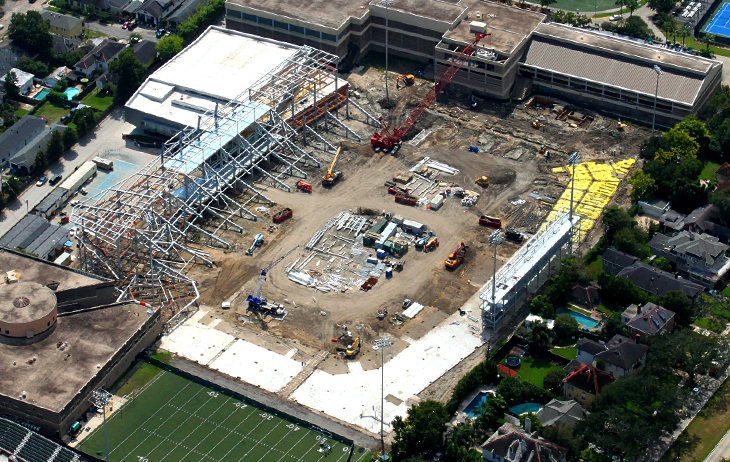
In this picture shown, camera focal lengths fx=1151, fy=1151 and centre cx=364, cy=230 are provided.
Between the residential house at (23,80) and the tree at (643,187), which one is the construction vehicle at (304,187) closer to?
the tree at (643,187)

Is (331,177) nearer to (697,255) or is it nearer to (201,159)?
(201,159)

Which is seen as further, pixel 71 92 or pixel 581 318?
pixel 71 92

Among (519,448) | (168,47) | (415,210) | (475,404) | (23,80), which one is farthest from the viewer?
(168,47)

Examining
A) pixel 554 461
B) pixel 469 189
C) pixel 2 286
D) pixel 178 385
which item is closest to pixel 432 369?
pixel 554 461

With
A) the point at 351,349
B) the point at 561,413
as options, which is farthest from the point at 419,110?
the point at 561,413

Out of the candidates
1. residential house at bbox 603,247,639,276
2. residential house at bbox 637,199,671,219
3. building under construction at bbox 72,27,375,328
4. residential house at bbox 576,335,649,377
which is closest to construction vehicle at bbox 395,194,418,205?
building under construction at bbox 72,27,375,328

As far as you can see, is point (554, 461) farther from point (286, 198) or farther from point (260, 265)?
point (286, 198)

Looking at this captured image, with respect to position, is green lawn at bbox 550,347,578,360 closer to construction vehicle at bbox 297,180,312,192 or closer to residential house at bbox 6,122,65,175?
construction vehicle at bbox 297,180,312,192
